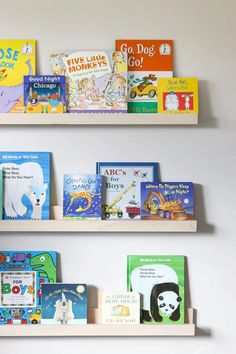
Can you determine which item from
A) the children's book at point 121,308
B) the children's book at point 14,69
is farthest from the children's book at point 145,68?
the children's book at point 121,308

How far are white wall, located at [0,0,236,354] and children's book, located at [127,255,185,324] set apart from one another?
0.12ft

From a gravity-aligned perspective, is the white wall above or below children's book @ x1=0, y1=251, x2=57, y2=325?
above

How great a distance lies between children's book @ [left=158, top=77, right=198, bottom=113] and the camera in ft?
7.29

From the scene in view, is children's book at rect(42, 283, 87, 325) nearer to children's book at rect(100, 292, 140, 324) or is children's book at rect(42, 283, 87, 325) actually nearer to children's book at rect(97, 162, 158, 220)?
children's book at rect(100, 292, 140, 324)

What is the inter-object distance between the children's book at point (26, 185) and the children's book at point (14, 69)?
16 centimetres

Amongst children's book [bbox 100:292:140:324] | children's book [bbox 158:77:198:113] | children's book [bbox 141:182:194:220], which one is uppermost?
children's book [bbox 158:77:198:113]

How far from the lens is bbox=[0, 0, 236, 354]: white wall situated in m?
2.27

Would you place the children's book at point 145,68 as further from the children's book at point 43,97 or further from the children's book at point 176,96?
the children's book at point 43,97

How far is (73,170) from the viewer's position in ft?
7.46

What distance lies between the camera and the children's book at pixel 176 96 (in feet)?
7.29

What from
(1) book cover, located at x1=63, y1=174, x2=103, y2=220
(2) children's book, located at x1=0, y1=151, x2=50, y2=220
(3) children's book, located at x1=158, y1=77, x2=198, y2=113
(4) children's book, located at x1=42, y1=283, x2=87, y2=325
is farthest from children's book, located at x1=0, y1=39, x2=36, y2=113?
(4) children's book, located at x1=42, y1=283, x2=87, y2=325

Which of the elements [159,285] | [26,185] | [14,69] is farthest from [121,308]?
[14,69]

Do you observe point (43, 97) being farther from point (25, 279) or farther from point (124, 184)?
point (25, 279)

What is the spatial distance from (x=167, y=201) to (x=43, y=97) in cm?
53
